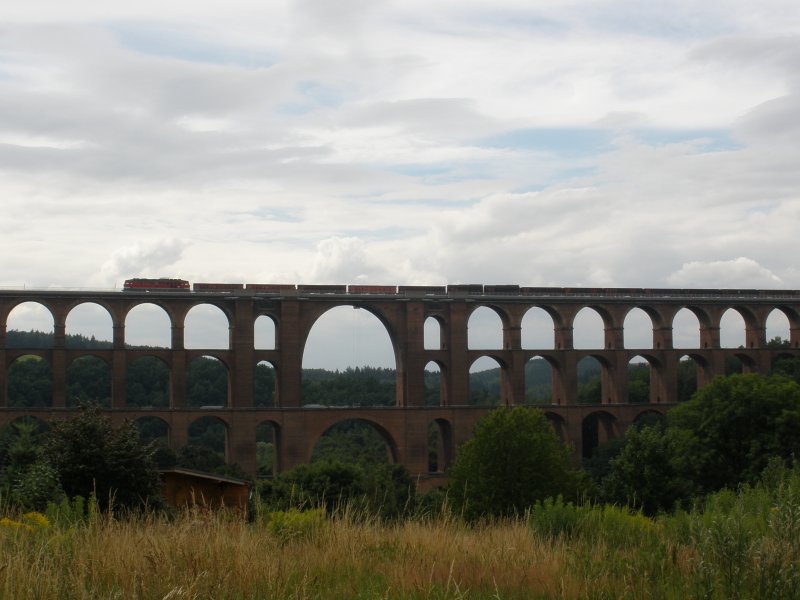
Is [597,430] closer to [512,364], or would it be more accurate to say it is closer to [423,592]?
[512,364]

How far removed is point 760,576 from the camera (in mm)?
7082

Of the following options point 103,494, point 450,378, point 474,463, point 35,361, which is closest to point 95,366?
point 35,361

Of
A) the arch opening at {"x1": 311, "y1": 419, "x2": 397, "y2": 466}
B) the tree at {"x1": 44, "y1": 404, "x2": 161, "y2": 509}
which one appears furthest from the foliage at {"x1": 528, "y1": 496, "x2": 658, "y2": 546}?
the arch opening at {"x1": 311, "y1": 419, "x2": 397, "y2": 466}

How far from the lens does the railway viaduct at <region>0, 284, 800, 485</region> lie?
52.9 meters

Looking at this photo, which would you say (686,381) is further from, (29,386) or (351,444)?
(29,386)

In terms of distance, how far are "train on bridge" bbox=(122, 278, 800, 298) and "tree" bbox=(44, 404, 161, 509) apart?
3095 centimetres

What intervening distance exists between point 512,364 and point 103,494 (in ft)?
127

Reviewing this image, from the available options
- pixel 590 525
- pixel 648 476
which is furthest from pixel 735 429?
pixel 590 525

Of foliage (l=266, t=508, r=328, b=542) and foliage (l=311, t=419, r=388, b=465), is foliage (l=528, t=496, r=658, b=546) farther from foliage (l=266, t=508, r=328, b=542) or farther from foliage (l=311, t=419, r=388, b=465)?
foliage (l=311, t=419, r=388, b=465)

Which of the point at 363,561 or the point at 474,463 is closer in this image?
the point at 363,561

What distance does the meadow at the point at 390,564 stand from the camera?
22.8 ft

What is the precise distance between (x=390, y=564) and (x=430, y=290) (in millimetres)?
50376

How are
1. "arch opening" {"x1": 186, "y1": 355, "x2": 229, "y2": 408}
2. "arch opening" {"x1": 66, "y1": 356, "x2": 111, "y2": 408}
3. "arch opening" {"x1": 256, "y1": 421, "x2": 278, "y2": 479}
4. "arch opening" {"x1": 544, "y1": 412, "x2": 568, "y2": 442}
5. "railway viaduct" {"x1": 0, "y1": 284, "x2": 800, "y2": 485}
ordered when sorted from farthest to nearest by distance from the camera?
"arch opening" {"x1": 186, "y1": 355, "x2": 229, "y2": 408}
"arch opening" {"x1": 66, "y1": 356, "x2": 111, "y2": 408}
"arch opening" {"x1": 544, "y1": 412, "x2": 568, "y2": 442}
"arch opening" {"x1": 256, "y1": 421, "x2": 278, "y2": 479}
"railway viaduct" {"x1": 0, "y1": 284, "x2": 800, "y2": 485}

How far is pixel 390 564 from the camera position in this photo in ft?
27.0
